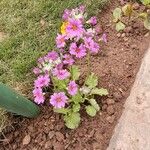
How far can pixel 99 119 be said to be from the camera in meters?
2.78

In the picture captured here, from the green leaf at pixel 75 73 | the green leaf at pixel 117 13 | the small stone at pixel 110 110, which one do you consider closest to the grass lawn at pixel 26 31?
the green leaf at pixel 117 13

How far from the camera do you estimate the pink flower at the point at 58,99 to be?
2.64 meters

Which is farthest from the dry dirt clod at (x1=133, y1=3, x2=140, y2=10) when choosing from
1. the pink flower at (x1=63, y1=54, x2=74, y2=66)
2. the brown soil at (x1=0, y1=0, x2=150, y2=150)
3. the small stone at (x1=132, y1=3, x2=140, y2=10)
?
the pink flower at (x1=63, y1=54, x2=74, y2=66)

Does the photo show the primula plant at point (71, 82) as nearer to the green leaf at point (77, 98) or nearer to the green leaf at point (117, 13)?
the green leaf at point (77, 98)

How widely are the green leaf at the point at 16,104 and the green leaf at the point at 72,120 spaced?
23 cm

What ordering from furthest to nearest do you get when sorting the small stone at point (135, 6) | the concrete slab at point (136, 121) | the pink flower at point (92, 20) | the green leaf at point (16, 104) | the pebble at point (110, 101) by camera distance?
the small stone at point (135, 6) → the pink flower at point (92, 20) → the pebble at point (110, 101) → the concrete slab at point (136, 121) → the green leaf at point (16, 104)

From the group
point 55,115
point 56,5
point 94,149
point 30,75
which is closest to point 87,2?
point 56,5

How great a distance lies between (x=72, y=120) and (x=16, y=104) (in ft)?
1.27

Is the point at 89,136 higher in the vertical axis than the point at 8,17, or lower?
lower

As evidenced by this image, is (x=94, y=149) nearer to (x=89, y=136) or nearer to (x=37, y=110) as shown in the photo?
(x=89, y=136)

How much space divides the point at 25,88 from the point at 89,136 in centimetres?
62

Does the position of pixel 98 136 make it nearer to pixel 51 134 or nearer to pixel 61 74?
pixel 51 134

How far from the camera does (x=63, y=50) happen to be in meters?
3.16

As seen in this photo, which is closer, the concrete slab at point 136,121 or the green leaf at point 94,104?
the concrete slab at point 136,121
